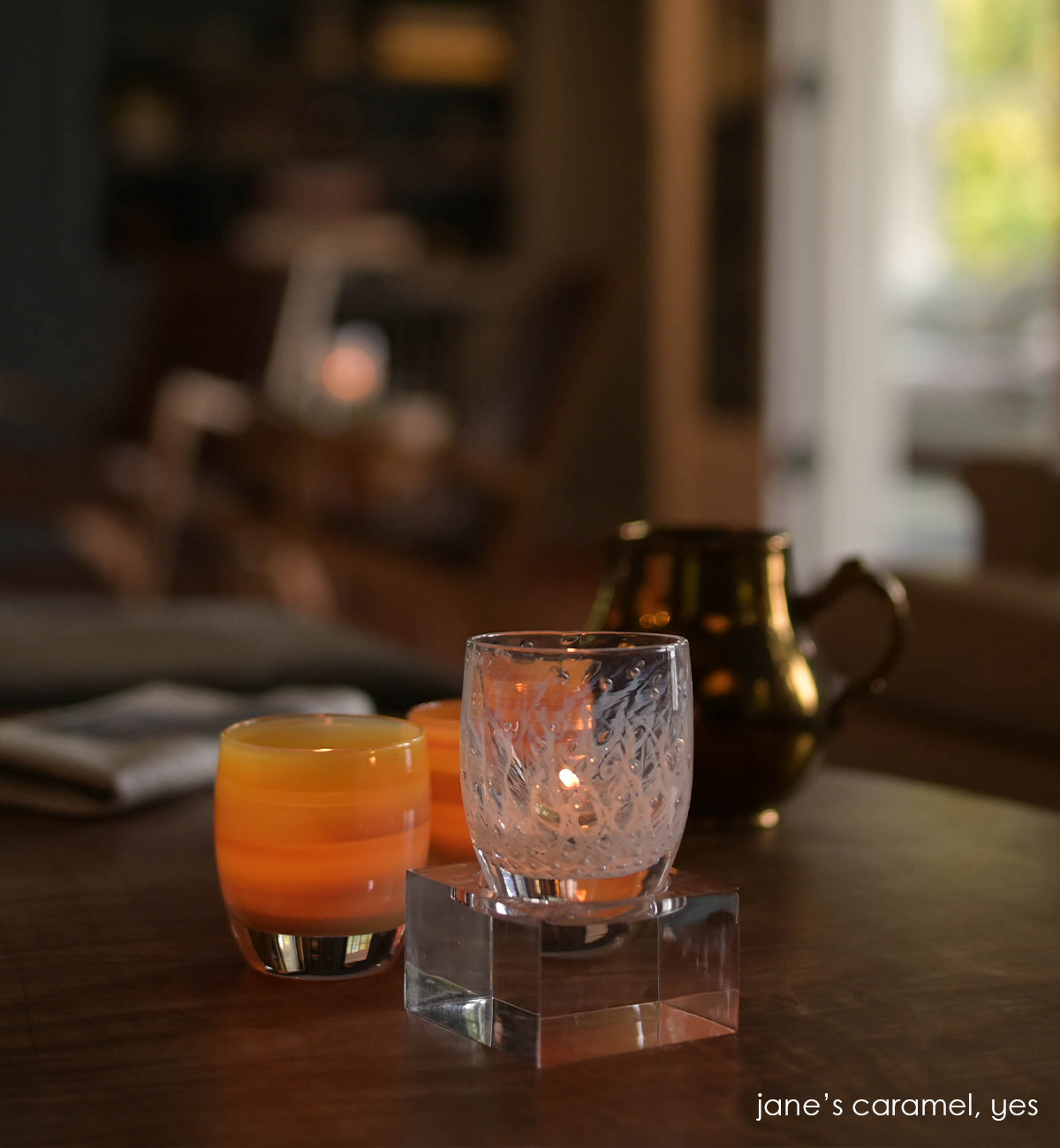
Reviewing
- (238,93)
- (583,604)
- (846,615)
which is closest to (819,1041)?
(846,615)

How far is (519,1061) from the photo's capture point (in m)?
0.49

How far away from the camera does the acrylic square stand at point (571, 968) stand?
50cm

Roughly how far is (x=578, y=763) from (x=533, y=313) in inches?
105

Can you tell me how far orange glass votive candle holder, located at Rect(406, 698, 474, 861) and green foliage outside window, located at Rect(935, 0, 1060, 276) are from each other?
3.02 m

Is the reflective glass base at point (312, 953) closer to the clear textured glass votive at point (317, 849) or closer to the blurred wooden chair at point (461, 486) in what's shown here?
the clear textured glass votive at point (317, 849)

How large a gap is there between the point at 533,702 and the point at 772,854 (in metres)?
0.30

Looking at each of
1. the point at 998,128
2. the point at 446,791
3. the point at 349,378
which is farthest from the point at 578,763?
the point at 998,128

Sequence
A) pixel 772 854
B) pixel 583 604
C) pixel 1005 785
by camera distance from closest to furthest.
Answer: pixel 772 854 < pixel 1005 785 < pixel 583 604

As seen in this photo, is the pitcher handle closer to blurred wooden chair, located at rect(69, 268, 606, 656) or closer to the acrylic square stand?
the acrylic square stand

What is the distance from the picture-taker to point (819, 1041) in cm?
51

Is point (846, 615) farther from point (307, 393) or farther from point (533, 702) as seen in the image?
point (307, 393)

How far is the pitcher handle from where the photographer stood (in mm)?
779

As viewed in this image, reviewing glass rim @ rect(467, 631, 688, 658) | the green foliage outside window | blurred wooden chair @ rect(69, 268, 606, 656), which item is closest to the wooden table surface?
glass rim @ rect(467, 631, 688, 658)

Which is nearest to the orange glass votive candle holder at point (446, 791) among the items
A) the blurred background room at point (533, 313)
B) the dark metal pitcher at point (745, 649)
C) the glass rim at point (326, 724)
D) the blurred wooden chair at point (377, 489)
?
the glass rim at point (326, 724)
